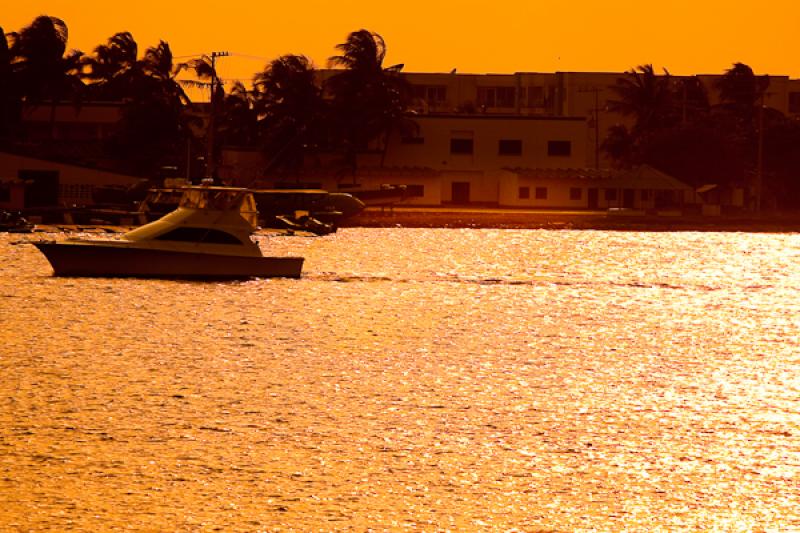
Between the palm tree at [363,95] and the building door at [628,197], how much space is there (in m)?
24.1

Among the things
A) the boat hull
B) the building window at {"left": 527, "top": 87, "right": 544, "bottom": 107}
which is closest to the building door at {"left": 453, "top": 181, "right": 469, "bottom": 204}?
the building window at {"left": 527, "top": 87, "right": 544, "bottom": 107}

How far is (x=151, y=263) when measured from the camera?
52.8 meters

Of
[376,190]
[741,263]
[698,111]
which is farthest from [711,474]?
[698,111]

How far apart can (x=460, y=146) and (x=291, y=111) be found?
21698mm

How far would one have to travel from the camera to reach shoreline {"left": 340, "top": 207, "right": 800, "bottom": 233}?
4776 inches

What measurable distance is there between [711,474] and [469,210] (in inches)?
4668

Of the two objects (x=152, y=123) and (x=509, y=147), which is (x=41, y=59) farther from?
(x=509, y=147)

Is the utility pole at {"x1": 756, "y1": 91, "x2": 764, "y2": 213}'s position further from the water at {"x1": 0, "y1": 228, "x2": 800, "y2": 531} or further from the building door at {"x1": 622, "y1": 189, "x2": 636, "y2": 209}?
the water at {"x1": 0, "y1": 228, "x2": 800, "y2": 531}

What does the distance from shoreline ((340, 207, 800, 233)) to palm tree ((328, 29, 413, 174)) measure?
7616mm

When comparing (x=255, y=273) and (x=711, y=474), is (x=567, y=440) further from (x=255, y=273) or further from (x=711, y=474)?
(x=255, y=273)

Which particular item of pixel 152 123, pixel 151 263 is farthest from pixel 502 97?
pixel 151 263

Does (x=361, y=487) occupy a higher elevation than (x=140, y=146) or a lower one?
lower

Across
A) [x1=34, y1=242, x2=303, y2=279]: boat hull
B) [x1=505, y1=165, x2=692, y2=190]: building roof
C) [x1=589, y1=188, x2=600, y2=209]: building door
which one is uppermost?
[x1=505, y1=165, x2=692, y2=190]: building roof

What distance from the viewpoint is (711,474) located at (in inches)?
776
